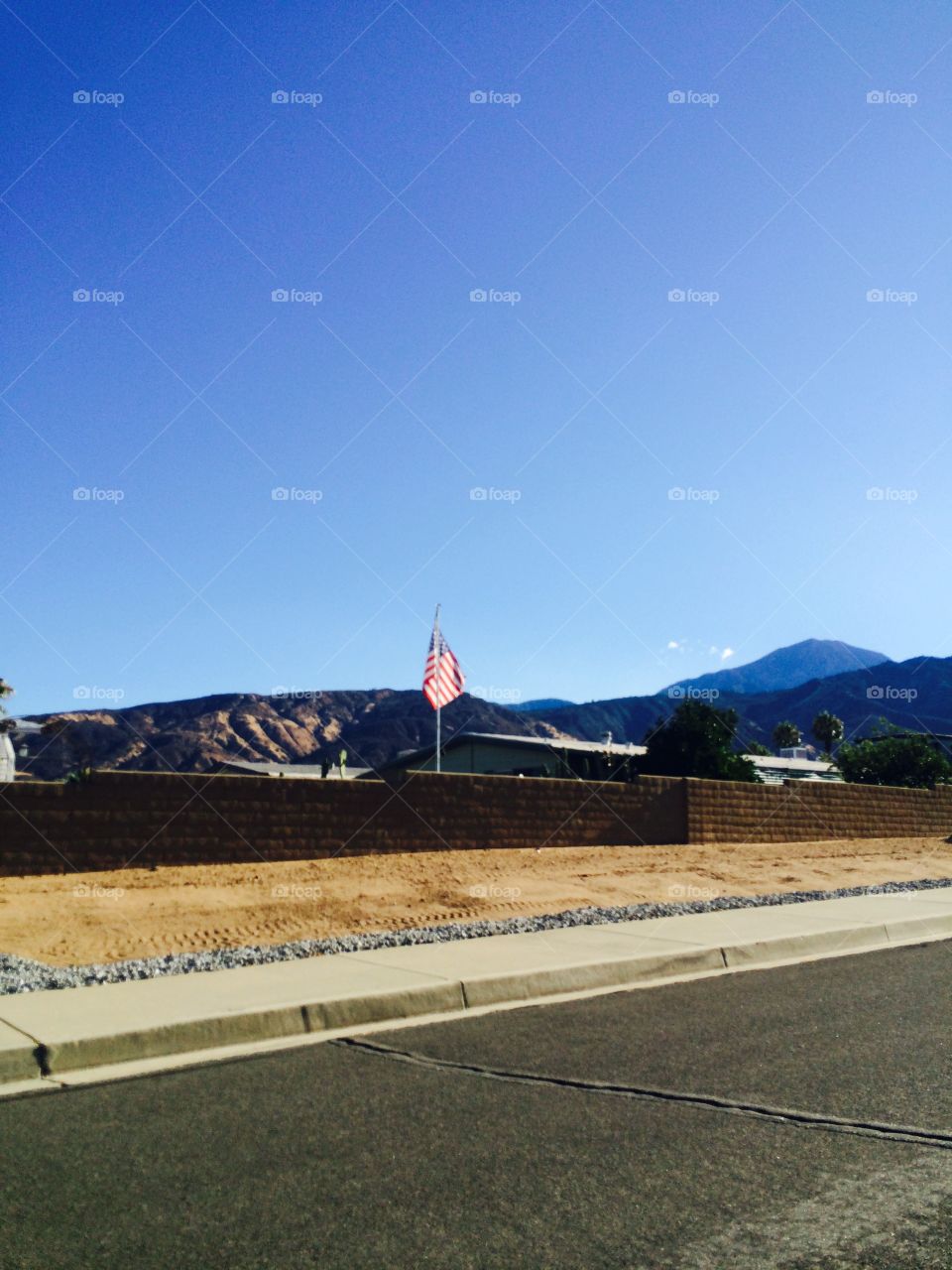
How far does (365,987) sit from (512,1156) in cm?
367

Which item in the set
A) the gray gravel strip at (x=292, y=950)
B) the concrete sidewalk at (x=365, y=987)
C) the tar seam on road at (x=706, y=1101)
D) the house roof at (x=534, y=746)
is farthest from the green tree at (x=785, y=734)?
the tar seam on road at (x=706, y=1101)

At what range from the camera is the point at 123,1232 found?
4160 mm

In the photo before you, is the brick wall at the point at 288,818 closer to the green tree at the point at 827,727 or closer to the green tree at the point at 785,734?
the green tree at the point at 827,727

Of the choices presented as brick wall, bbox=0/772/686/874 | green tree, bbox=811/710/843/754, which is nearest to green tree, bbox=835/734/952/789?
brick wall, bbox=0/772/686/874

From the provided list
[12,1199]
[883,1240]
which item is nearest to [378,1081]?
[12,1199]

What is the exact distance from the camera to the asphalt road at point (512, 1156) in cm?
406

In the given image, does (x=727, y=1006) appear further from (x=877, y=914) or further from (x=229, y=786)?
(x=229, y=786)

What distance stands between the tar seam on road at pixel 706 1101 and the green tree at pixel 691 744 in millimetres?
36763

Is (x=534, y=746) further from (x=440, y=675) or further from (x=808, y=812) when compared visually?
(x=808, y=812)

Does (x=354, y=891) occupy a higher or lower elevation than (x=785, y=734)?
lower

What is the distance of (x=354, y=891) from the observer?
17656 mm

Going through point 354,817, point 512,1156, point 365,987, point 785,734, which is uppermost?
point 785,734

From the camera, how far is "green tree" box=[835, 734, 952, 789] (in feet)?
145

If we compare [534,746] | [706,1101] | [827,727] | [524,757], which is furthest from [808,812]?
[827,727]
